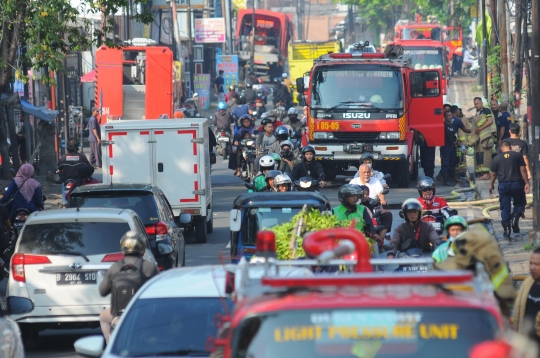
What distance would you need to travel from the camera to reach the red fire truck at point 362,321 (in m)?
4.59

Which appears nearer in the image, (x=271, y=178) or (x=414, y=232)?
(x=414, y=232)

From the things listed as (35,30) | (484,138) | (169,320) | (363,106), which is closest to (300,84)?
(363,106)

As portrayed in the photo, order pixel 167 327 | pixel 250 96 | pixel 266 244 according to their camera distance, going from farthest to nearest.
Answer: pixel 250 96
pixel 167 327
pixel 266 244

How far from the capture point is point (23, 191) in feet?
52.0

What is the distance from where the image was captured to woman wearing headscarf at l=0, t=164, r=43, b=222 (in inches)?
625

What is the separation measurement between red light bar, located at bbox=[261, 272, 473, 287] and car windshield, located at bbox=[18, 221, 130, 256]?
6.35 m

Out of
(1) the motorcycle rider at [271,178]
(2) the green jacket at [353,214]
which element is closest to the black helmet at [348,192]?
(2) the green jacket at [353,214]

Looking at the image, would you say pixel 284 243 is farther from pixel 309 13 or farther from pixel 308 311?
pixel 309 13

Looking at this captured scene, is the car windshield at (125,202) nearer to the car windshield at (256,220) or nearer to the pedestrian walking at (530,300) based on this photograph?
the car windshield at (256,220)

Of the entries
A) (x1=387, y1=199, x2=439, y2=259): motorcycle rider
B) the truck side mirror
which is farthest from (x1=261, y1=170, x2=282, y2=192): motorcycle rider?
the truck side mirror

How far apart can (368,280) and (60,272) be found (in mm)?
6552

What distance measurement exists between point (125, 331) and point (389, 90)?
17977mm

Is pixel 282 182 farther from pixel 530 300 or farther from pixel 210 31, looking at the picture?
pixel 210 31

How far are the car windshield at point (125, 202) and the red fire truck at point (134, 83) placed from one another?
611 inches
